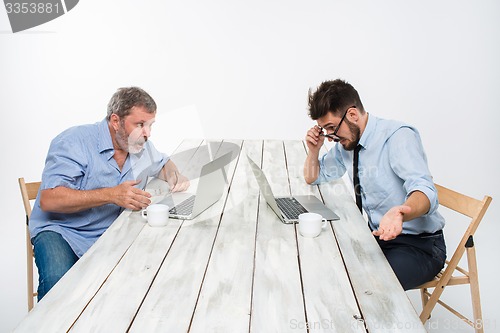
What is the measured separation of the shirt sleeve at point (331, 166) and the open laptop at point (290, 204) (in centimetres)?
28

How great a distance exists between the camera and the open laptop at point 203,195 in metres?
2.07

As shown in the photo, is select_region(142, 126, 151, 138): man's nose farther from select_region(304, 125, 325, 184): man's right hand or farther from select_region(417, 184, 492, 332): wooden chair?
select_region(417, 184, 492, 332): wooden chair

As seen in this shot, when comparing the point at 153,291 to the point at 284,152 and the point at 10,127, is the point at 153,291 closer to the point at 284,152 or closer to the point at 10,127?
the point at 284,152

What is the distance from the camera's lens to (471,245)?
7.73ft

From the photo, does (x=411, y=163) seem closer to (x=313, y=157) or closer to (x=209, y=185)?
(x=313, y=157)

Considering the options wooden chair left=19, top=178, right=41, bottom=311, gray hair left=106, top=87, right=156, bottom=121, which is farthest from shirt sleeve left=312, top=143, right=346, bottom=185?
wooden chair left=19, top=178, right=41, bottom=311

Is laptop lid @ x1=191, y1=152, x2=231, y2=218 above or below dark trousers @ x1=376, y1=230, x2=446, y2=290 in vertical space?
above

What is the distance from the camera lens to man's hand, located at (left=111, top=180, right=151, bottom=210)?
7.30ft

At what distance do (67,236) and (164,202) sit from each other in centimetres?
46

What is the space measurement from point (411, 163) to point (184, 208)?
0.90 meters

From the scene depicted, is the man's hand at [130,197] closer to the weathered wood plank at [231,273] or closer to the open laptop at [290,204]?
the weathered wood plank at [231,273]

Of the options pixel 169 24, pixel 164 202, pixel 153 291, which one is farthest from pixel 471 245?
pixel 169 24

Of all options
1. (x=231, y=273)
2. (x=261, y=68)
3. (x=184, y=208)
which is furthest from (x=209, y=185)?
(x=261, y=68)

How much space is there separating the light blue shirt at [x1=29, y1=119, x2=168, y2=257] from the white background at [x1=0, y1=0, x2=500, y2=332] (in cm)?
194
